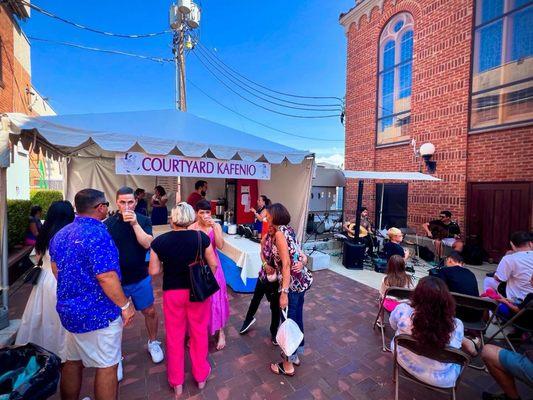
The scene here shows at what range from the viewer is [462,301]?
8.79 feet

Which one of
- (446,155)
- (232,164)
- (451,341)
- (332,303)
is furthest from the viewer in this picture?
(446,155)

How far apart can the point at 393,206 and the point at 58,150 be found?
9510 mm

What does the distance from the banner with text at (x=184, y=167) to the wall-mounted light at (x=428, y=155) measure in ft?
16.5

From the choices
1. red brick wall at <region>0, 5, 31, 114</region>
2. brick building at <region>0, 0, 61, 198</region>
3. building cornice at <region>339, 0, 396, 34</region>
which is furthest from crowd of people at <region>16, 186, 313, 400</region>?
building cornice at <region>339, 0, 396, 34</region>

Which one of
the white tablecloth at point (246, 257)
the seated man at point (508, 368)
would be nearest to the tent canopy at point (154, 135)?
the white tablecloth at point (246, 257)

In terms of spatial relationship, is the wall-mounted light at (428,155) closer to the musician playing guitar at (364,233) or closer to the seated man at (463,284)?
the musician playing guitar at (364,233)

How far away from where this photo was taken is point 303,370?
2.54m

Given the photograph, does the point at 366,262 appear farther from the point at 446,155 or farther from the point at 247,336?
the point at 247,336

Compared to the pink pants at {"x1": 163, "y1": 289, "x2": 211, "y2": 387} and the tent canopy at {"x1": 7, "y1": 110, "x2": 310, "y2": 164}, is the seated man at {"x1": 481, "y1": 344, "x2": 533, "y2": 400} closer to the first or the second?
the pink pants at {"x1": 163, "y1": 289, "x2": 211, "y2": 387}

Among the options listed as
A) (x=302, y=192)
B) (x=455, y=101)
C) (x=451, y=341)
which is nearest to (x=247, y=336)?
(x=451, y=341)

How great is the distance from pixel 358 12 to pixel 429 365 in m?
11.5

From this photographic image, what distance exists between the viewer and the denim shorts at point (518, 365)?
1.84 meters

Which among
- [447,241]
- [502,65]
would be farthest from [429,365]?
[502,65]

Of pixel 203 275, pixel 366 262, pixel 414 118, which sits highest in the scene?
pixel 414 118
